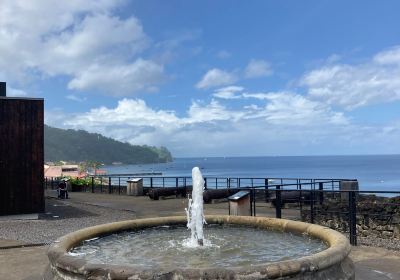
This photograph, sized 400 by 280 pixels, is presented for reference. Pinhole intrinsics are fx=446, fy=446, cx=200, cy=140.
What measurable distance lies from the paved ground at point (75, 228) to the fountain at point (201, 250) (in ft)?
4.30

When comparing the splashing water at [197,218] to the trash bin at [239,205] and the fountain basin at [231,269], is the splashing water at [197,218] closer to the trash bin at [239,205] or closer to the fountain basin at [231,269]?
the fountain basin at [231,269]

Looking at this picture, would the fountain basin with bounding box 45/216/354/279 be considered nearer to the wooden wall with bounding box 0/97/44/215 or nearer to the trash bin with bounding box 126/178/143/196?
the wooden wall with bounding box 0/97/44/215

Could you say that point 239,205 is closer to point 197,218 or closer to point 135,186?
point 197,218

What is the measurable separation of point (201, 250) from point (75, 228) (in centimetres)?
817

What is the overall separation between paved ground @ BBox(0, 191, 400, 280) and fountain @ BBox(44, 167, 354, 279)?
1.31 metres

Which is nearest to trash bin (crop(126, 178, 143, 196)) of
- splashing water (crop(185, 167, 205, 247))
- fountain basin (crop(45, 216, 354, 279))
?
splashing water (crop(185, 167, 205, 247))

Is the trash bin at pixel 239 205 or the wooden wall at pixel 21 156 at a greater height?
the wooden wall at pixel 21 156

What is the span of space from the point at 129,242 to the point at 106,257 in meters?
1.20

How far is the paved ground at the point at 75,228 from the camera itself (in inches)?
322

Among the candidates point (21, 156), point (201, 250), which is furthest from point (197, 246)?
point (21, 156)

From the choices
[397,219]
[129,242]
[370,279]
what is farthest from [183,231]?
[397,219]

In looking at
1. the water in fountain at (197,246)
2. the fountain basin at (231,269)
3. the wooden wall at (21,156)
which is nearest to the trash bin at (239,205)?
the water in fountain at (197,246)

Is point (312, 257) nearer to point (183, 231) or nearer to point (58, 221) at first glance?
A: point (183, 231)

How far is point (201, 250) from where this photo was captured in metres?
7.12
